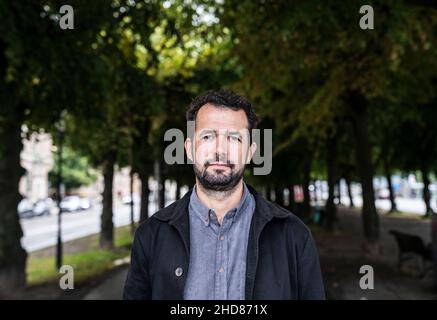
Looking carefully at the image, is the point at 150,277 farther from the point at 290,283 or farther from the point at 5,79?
the point at 5,79

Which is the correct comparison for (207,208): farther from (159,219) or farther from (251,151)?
(251,151)

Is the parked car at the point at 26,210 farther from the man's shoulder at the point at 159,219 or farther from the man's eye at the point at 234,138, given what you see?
the man's eye at the point at 234,138

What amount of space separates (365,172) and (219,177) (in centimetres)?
1426

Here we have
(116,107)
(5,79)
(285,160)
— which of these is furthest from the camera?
(285,160)

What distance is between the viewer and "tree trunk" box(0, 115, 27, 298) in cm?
1077

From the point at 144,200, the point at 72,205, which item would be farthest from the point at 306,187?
the point at 72,205

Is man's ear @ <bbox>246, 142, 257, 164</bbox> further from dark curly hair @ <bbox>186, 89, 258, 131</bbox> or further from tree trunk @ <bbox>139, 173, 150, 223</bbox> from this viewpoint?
tree trunk @ <bbox>139, 173, 150, 223</bbox>

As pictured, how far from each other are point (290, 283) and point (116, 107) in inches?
479

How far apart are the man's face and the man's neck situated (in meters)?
0.04

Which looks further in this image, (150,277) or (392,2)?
(392,2)

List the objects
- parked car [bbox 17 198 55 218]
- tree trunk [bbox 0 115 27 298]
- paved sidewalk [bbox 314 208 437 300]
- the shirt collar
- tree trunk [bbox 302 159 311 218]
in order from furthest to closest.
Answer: parked car [bbox 17 198 55 218] < tree trunk [bbox 302 159 311 218] < tree trunk [bbox 0 115 27 298] < paved sidewalk [bbox 314 208 437 300] < the shirt collar

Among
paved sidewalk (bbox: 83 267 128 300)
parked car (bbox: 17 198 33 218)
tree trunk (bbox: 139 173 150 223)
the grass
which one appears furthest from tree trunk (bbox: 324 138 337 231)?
parked car (bbox: 17 198 33 218)
